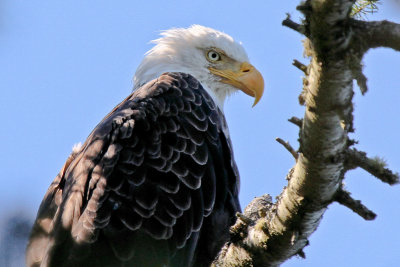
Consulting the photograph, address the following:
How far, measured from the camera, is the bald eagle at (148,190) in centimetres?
465

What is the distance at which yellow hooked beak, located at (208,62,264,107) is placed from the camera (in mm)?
6676

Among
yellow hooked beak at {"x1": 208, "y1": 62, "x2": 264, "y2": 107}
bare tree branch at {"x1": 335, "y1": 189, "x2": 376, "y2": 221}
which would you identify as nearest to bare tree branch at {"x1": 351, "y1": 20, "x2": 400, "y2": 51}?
bare tree branch at {"x1": 335, "y1": 189, "x2": 376, "y2": 221}

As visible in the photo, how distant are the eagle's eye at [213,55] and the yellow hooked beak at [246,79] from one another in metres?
0.11

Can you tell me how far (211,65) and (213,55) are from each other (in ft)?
0.38

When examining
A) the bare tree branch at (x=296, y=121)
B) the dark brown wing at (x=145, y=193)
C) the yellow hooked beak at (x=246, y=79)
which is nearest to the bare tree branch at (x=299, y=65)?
the bare tree branch at (x=296, y=121)

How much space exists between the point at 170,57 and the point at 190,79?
108 cm

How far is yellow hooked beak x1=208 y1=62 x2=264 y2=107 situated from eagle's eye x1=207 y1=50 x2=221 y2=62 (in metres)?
0.11

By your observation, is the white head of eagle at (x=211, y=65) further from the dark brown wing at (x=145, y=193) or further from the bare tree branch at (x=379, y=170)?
the bare tree branch at (x=379, y=170)

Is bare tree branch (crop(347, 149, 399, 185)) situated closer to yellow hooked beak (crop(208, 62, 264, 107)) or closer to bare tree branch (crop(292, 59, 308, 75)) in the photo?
bare tree branch (crop(292, 59, 308, 75))

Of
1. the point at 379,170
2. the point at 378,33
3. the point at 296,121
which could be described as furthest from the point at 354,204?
the point at 378,33

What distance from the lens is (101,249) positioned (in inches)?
182

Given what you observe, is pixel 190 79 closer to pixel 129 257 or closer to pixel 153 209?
pixel 153 209

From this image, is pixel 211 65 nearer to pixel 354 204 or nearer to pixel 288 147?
pixel 288 147

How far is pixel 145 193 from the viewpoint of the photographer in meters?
4.80
